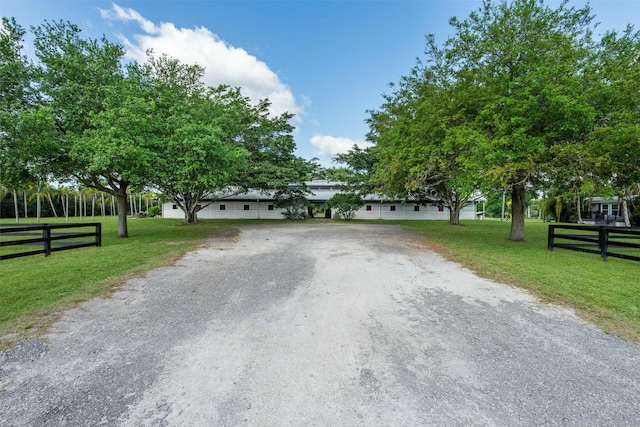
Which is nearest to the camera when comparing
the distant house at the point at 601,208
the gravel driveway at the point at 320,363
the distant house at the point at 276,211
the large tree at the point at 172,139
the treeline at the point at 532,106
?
the gravel driveway at the point at 320,363

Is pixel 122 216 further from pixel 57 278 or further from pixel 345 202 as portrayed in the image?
pixel 345 202

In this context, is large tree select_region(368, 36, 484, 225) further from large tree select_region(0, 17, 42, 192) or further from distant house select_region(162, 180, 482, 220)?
distant house select_region(162, 180, 482, 220)

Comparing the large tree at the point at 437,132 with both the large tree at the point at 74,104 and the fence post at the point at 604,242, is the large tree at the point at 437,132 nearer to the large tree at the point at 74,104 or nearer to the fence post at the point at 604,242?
the fence post at the point at 604,242

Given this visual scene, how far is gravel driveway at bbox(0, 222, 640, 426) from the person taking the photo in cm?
215

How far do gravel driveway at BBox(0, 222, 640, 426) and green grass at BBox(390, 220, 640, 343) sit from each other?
49 centimetres

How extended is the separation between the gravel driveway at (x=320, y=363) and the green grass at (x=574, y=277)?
488 millimetres

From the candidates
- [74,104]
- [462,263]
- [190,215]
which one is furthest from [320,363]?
[190,215]

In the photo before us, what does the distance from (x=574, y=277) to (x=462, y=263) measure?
2273mm

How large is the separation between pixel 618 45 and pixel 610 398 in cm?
1309

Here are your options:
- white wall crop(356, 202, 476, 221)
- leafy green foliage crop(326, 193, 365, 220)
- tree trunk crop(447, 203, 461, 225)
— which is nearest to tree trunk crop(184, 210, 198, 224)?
leafy green foliage crop(326, 193, 365, 220)

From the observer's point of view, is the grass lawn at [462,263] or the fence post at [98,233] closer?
the grass lawn at [462,263]

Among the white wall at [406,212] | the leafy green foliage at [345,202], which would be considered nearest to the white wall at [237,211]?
the leafy green foliage at [345,202]

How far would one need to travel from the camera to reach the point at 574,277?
614cm

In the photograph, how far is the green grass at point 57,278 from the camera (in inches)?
150
